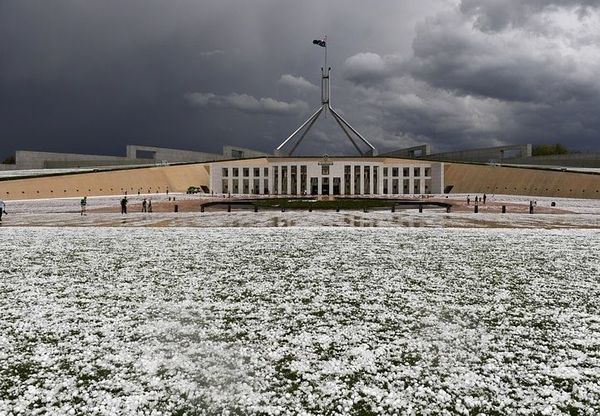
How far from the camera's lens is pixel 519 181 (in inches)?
2953

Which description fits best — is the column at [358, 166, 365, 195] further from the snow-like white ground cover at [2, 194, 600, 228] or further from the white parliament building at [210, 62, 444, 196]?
the snow-like white ground cover at [2, 194, 600, 228]

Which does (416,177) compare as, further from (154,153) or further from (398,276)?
(398,276)

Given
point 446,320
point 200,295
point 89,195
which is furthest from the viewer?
point 89,195

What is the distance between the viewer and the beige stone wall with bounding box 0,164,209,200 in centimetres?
5822

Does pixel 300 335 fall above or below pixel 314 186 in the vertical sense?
below

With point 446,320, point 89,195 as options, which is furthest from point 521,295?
point 89,195

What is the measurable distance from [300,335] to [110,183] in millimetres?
73034

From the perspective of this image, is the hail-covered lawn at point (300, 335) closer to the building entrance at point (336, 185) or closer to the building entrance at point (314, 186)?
the building entrance at point (314, 186)

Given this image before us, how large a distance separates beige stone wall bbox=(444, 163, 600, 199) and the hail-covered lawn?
61620mm

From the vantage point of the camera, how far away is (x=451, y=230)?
20.9 m

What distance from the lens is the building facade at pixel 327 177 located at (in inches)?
3403

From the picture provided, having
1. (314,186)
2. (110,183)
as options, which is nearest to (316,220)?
(110,183)

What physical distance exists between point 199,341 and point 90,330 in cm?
195

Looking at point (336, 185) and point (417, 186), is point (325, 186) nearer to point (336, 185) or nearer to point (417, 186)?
point (336, 185)
